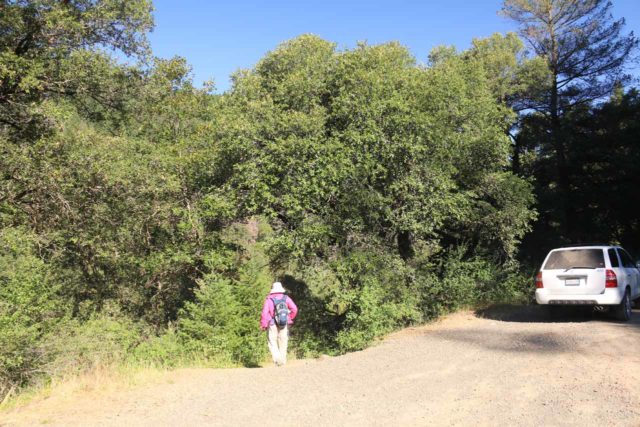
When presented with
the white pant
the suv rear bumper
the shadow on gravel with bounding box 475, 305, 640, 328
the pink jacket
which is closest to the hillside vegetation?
the shadow on gravel with bounding box 475, 305, 640, 328

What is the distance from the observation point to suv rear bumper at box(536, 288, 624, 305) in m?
10.8

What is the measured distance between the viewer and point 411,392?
636 centimetres

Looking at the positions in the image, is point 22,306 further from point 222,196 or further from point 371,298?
point 371,298

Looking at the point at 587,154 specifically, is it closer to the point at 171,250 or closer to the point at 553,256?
the point at 553,256

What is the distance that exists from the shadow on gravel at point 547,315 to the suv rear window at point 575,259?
4.24ft

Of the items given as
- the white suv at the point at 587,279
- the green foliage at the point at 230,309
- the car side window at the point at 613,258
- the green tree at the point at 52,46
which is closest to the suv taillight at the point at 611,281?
the white suv at the point at 587,279

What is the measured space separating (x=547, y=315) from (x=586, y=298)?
207 cm

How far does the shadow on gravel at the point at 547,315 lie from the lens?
11.7 meters

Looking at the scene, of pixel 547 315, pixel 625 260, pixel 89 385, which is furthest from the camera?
pixel 547 315

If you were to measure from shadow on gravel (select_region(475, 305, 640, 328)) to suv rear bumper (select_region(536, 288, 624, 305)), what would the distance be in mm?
495

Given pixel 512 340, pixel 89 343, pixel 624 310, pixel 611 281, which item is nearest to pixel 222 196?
pixel 89 343

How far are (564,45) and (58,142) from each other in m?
25.1

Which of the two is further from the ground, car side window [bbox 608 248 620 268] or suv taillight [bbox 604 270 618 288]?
car side window [bbox 608 248 620 268]

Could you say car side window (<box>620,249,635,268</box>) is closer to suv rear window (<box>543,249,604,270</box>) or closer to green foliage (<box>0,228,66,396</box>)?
suv rear window (<box>543,249,604,270</box>)
